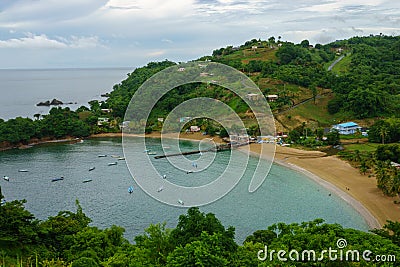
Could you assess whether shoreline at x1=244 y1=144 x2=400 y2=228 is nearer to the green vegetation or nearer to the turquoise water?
the turquoise water

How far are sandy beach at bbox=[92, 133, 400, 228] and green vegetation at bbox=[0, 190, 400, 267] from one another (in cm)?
844

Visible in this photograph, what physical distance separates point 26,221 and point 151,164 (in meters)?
20.3

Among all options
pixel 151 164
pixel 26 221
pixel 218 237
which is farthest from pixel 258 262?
pixel 151 164

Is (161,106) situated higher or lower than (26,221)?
higher

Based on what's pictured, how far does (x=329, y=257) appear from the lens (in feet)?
33.8

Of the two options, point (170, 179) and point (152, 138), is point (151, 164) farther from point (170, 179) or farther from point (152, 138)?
point (152, 138)

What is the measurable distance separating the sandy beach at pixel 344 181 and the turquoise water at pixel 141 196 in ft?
2.68

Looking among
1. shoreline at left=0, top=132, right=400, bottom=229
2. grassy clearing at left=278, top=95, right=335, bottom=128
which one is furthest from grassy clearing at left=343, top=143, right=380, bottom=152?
grassy clearing at left=278, top=95, right=335, bottom=128

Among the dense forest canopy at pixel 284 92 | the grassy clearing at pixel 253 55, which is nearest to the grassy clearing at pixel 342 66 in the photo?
the dense forest canopy at pixel 284 92

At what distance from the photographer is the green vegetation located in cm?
1078

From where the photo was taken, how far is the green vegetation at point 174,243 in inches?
424

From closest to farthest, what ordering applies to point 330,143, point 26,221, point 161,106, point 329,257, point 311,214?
point 329,257, point 26,221, point 311,214, point 330,143, point 161,106

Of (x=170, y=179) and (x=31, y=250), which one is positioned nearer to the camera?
(x=31, y=250)

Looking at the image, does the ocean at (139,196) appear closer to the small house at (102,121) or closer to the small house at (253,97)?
the small house at (253,97)
